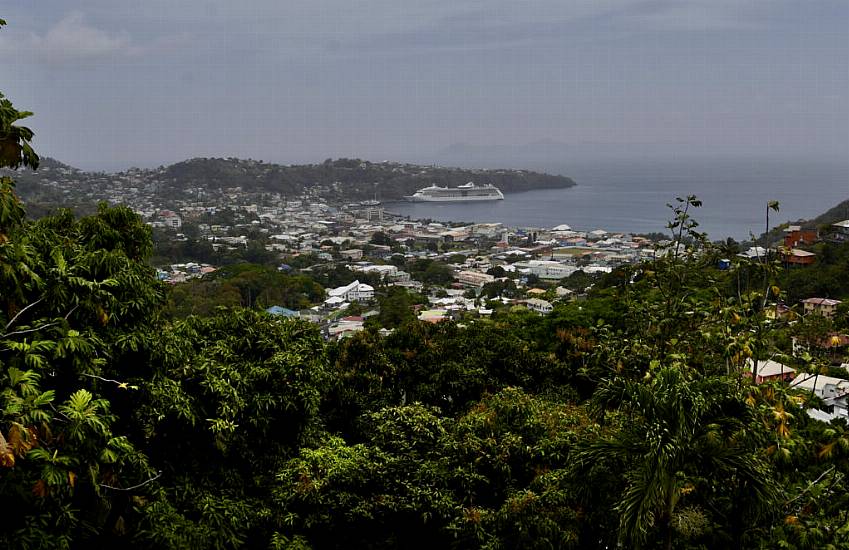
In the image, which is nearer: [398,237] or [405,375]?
[405,375]

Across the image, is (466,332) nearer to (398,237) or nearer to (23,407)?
(23,407)

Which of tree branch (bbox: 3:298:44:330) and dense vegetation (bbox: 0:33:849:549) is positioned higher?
tree branch (bbox: 3:298:44:330)

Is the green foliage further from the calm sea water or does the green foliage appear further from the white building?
the calm sea water

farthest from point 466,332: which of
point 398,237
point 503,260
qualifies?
point 398,237

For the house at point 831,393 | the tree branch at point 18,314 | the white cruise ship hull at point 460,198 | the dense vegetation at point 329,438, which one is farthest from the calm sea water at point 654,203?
the tree branch at point 18,314

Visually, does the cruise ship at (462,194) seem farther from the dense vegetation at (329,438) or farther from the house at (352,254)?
the dense vegetation at (329,438)

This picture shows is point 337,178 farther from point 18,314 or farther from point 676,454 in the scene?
point 676,454

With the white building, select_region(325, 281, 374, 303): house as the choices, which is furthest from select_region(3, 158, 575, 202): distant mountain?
select_region(325, 281, 374, 303): house

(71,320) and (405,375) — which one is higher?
(71,320)
